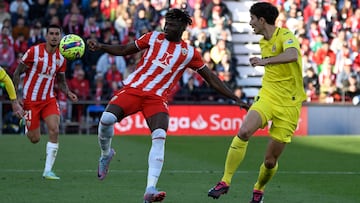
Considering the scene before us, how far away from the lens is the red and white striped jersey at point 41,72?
1475cm

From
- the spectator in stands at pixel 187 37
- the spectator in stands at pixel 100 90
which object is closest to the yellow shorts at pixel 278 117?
the spectator in stands at pixel 100 90

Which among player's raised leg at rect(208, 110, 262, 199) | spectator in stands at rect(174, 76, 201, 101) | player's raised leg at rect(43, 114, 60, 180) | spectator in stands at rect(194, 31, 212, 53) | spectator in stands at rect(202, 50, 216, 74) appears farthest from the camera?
spectator in stands at rect(194, 31, 212, 53)

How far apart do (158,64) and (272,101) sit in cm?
140

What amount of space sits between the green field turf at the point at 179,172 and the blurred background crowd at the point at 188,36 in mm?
3952

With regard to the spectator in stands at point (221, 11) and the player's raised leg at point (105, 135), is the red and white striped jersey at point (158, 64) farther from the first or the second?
the spectator in stands at point (221, 11)

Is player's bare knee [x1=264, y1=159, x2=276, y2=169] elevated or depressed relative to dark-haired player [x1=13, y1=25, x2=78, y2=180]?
depressed

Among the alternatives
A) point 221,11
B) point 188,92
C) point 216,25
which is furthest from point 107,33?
point 221,11

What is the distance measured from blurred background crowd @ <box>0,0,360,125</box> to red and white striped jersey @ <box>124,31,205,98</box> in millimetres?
15059

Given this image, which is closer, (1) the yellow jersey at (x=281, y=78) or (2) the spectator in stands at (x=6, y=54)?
(1) the yellow jersey at (x=281, y=78)

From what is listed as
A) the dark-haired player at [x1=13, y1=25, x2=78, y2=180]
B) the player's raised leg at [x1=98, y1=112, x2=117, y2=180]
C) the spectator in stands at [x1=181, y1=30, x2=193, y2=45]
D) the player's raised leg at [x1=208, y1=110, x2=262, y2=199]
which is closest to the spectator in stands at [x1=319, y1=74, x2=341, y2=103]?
the spectator in stands at [x1=181, y1=30, x2=193, y2=45]

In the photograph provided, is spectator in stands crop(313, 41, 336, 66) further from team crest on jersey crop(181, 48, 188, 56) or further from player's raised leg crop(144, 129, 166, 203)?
player's raised leg crop(144, 129, 166, 203)

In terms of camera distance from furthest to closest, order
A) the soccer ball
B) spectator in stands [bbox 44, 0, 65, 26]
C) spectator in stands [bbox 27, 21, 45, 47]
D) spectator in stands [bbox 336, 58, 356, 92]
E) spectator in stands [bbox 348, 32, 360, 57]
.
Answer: spectator in stands [bbox 348, 32, 360, 57] → spectator in stands [bbox 336, 58, 356, 92] → spectator in stands [bbox 44, 0, 65, 26] → spectator in stands [bbox 27, 21, 45, 47] → the soccer ball

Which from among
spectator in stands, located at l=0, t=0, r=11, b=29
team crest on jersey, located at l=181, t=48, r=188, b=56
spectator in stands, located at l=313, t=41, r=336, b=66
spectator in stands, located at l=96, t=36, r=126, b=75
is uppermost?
spectator in stands, located at l=0, t=0, r=11, b=29

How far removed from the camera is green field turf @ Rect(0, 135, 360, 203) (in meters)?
11.9
